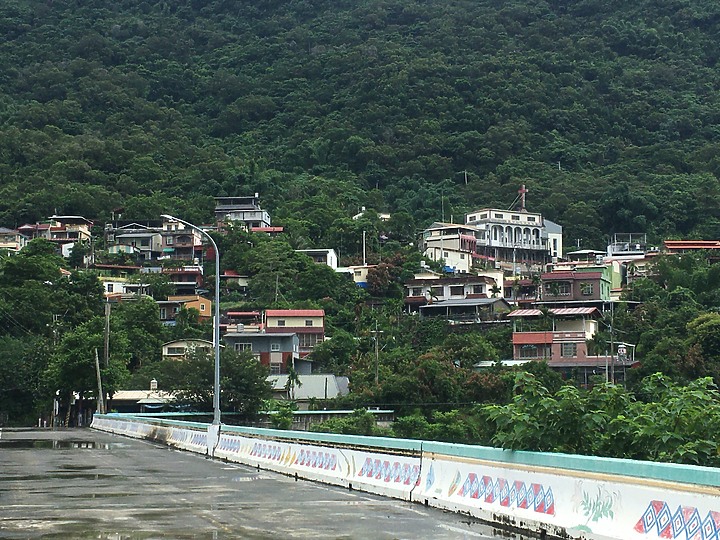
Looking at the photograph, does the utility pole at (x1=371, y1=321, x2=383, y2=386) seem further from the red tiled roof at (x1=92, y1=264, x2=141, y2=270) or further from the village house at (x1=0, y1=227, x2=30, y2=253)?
the village house at (x1=0, y1=227, x2=30, y2=253)

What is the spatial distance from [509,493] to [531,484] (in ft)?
2.05

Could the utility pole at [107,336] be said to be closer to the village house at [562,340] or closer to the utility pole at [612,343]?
the village house at [562,340]

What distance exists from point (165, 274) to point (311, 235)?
24.7 metres

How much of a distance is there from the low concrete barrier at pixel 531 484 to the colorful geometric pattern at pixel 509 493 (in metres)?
0.01

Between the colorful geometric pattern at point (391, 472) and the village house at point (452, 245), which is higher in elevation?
the village house at point (452, 245)

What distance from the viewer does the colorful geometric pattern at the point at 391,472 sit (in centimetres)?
1922

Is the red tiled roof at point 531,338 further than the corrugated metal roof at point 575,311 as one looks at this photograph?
No

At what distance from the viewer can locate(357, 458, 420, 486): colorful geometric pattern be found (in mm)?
19216

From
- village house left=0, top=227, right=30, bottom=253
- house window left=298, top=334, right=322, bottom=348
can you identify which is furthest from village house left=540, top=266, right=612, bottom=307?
village house left=0, top=227, right=30, bottom=253

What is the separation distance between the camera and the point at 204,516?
16.0 metres

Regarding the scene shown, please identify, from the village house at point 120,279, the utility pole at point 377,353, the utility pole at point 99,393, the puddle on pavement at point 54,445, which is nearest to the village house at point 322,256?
the village house at point 120,279

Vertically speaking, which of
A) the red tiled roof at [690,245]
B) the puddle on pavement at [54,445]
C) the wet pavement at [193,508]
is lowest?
the wet pavement at [193,508]

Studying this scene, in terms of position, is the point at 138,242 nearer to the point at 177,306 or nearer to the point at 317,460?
the point at 177,306

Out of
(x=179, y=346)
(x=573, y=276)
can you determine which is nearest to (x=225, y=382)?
(x=179, y=346)
